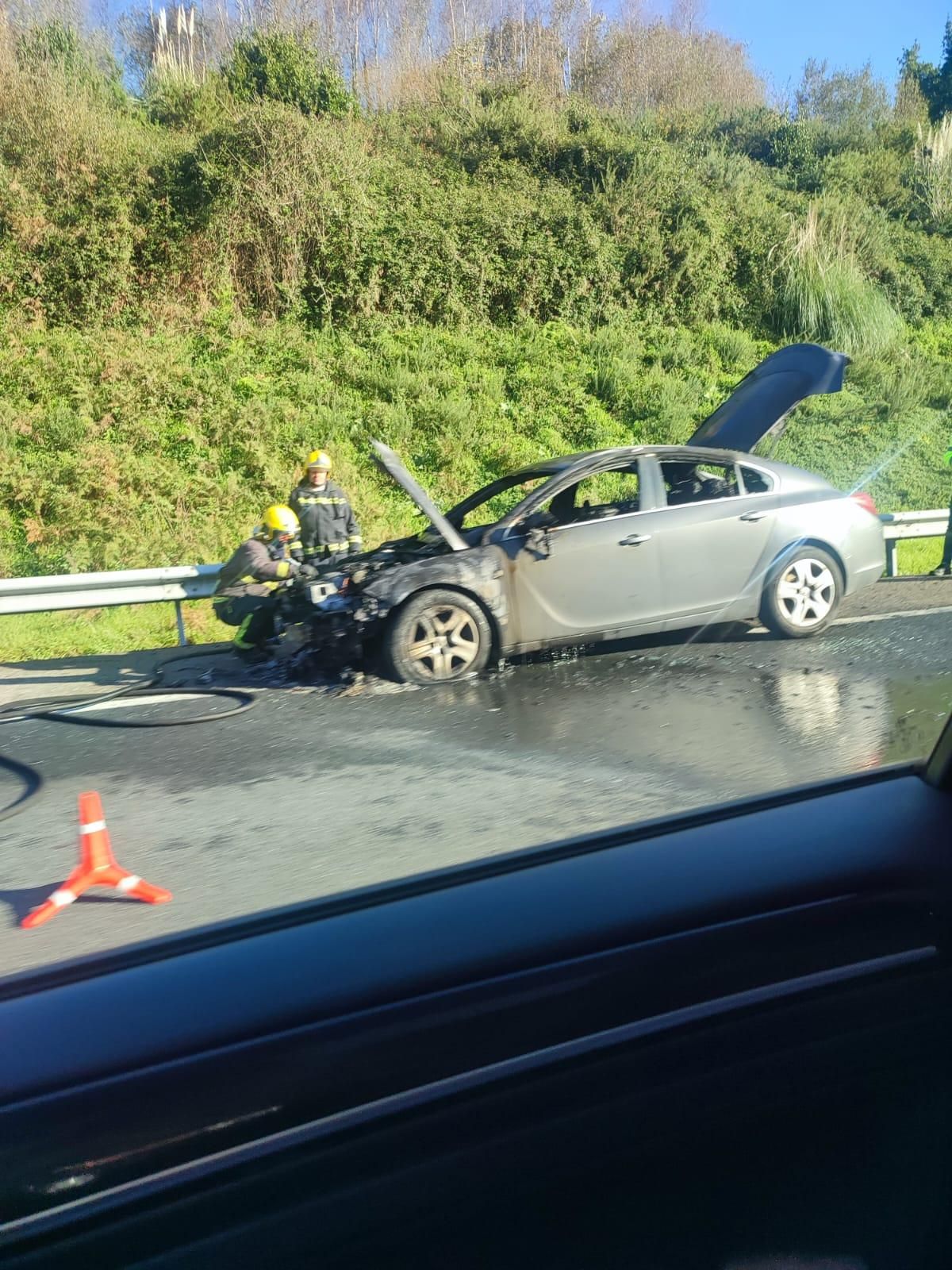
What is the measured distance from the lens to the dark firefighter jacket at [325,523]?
9859mm

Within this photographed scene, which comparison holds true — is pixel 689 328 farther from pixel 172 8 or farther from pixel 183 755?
pixel 172 8

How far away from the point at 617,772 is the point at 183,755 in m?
2.33

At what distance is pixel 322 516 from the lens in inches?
392

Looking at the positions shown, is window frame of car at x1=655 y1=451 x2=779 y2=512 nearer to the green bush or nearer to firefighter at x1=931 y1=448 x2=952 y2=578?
firefighter at x1=931 y1=448 x2=952 y2=578

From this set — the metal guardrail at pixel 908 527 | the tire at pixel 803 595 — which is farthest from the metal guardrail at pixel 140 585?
the tire at pixel 803 595

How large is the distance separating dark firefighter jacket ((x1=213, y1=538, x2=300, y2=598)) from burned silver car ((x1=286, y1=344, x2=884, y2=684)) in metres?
0.76

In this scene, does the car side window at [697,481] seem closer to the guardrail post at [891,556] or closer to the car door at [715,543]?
the car door at [715,543]

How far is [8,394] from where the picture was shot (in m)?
15.8

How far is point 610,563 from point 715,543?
0.80 m

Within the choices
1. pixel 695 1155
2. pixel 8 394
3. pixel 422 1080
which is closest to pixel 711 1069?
pixel 695 1155

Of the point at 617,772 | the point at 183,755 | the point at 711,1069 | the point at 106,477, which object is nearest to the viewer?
the point at 711,1069

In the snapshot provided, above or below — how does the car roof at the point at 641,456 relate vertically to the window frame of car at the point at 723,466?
above

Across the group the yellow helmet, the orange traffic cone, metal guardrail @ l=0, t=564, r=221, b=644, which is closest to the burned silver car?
the yellow helmet

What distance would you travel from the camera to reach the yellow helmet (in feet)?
31.4
